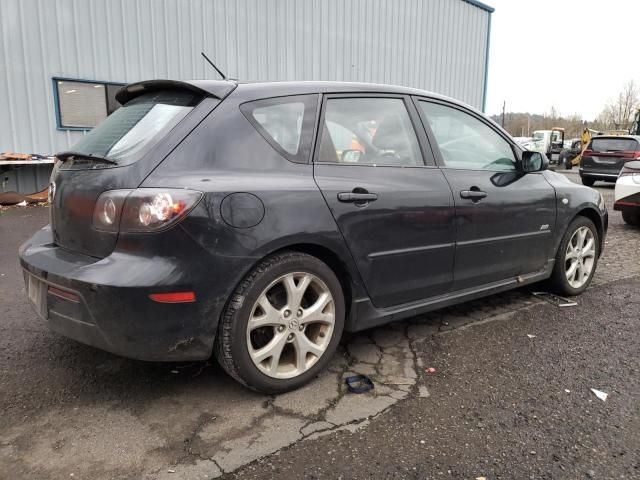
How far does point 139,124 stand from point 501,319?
2.86m

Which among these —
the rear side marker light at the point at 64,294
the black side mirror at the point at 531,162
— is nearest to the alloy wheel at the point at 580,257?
the black side mirror at the point at 531,162

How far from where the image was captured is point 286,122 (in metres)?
2.71

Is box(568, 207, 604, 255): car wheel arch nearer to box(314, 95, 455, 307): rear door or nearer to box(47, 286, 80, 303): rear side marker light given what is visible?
box(314, 95, 455, 307): rear door

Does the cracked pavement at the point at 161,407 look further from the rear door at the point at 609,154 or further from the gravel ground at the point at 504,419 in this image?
the rear door at the point at 609,154

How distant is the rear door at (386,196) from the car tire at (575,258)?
1477mm

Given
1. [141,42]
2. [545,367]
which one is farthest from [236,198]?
[141,42]

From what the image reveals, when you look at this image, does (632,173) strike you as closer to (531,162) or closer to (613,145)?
(531,162)

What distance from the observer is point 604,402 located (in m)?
2.63

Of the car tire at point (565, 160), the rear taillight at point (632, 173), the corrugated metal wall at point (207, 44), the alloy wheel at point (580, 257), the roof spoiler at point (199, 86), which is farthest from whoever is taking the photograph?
the car tire at point (565, 160)

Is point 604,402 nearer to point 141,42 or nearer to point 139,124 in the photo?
point 139,124

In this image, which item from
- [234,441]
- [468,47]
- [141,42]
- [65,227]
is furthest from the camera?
[468,47]

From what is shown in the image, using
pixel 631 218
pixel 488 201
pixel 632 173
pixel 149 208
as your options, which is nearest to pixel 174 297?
pixel 149 208

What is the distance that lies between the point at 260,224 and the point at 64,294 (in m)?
0.96

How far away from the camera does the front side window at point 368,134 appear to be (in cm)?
286
